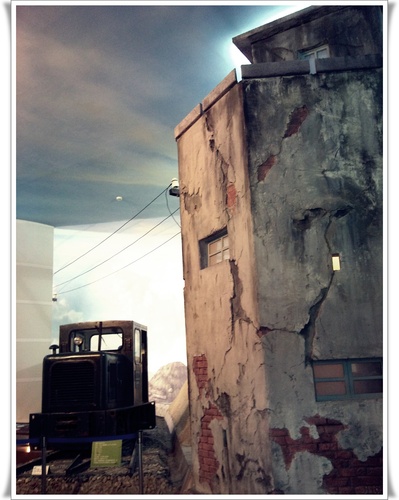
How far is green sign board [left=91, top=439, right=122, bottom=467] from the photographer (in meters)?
5.67

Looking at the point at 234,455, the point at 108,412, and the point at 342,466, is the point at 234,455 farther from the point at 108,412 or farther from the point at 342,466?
the point at 108,412

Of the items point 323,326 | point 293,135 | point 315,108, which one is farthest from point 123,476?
point 315,108

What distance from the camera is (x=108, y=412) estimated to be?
20.3ft

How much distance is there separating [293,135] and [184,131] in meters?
1.84

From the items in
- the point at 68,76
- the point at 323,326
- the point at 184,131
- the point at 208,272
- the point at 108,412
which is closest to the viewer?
the point at 323,326

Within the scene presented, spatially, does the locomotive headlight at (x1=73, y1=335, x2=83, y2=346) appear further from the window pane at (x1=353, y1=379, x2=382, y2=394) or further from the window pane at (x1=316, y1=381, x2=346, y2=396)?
the window pane at (x1=353, y1=379, x2=382, y2=394)

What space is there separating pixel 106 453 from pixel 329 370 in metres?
2.93

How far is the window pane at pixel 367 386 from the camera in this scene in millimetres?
4820

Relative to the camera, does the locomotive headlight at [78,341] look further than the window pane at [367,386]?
Yes

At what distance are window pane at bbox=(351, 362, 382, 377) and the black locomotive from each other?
2.94m

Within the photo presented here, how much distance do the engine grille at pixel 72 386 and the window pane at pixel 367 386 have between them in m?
3.57

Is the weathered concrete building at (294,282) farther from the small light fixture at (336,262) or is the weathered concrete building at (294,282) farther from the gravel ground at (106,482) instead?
the gravel ground at (106,482)

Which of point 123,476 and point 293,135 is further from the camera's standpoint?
point 123,476

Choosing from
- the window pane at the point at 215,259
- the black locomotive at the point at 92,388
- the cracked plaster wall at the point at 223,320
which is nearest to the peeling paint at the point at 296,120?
the cracked plaster wall at the point at 223,320
